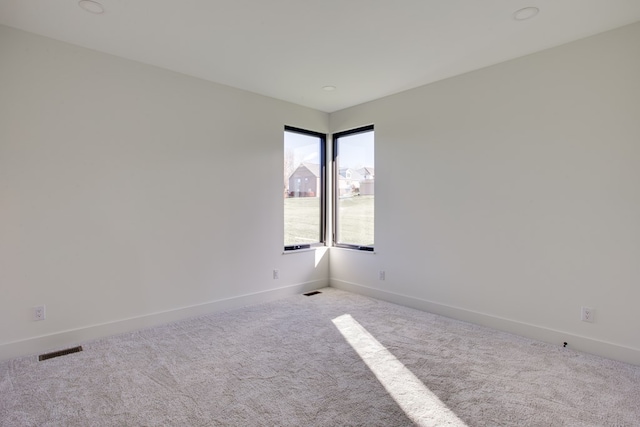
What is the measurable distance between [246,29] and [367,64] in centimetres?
119

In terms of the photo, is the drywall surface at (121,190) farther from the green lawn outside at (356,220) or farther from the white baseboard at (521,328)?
the white baseboard at (521,328)

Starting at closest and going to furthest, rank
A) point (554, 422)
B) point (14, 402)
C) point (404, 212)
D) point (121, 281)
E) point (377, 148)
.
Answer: point (554, 422)
point (14, 402)
point (121, 281)
point (404, 212)
point (377, 148)

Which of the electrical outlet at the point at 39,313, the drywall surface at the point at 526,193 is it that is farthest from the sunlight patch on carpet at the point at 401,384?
the electrical outlet at the point at 39,313

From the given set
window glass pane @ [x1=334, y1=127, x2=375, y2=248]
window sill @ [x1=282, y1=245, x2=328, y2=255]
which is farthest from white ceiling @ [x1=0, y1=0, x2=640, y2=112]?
window sill @ [x1=282, y1=245, x2=328, y2=255]

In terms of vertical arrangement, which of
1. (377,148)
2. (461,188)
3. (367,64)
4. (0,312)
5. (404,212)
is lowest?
(0,312)

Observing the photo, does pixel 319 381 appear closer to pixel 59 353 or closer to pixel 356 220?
pixel 59 353

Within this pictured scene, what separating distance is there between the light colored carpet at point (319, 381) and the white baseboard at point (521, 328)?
3.9 inches

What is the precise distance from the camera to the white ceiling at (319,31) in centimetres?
228

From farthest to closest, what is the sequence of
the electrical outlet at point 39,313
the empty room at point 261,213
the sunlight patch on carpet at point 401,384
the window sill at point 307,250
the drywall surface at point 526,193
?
the window sill at point 307,250, the electrical outlet at point 39,313, the drywall surface at point 526,193, the empty room at point 261,213, the sunlight patch on carpet at point 401,384

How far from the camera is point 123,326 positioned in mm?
3105

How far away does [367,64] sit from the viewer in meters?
3.19

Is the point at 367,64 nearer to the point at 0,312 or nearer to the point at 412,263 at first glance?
the point at 412,263

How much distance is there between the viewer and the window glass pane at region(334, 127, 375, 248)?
446cm

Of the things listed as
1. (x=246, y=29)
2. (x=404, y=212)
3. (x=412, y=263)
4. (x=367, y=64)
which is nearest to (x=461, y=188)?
(x=404, y=212)
